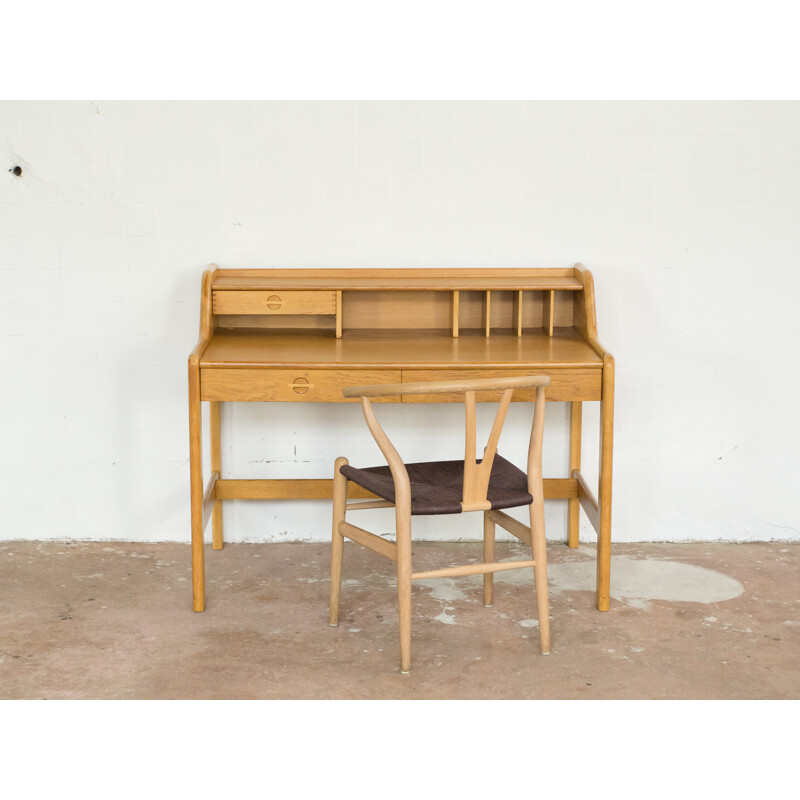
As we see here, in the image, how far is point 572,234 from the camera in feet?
14.3

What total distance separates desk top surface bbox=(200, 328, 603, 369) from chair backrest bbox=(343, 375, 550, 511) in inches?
16.5

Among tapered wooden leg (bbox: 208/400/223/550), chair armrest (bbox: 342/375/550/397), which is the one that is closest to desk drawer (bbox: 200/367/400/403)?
→ chair armrest (bbox: 342/375/550/397)

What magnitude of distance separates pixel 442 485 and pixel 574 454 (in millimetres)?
1095

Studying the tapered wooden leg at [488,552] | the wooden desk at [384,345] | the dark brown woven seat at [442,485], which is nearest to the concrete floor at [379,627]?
the tapered wooden leg at [488,552]

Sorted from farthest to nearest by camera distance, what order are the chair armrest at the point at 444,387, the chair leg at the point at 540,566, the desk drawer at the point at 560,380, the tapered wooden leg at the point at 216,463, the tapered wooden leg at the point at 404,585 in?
the tapered wooden leg at the point at 216,463 → the desk drawer at the point at 560,380 → the chair leg at the point at 540,566 → the tapered wooden leg at the point at 404,585 → the chair armrest at the point at 444,387

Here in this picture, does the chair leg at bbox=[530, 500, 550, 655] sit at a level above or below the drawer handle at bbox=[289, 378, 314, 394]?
below

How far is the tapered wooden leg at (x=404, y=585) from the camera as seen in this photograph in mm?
3396

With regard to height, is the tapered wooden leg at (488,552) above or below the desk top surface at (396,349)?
below

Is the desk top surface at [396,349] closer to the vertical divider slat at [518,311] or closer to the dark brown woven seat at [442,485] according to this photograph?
the vertical divider slat at [518,311]

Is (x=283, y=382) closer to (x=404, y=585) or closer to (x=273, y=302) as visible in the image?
(x=273, y=302)

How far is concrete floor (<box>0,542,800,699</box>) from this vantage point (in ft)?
11.0

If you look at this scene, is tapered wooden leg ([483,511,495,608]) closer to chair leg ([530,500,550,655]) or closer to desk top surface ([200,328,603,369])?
chair leg ([530,500,550,655])

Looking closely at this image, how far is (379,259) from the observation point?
4.38m

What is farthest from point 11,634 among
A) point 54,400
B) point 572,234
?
point 572,234
